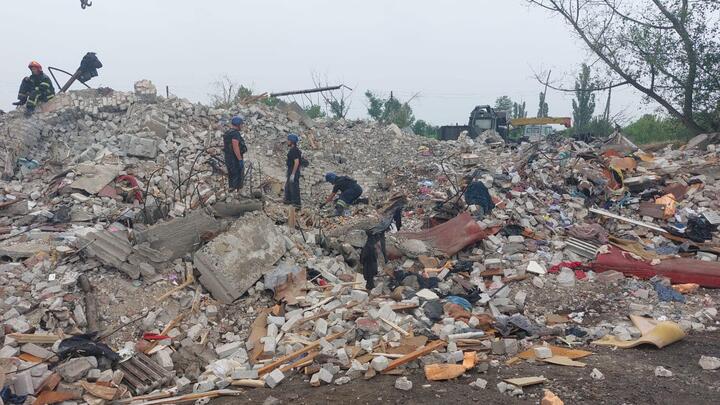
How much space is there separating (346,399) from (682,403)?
241 centimetres

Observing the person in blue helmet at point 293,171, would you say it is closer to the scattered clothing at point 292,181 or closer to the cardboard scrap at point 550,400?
the scattered clothing at point 292,181

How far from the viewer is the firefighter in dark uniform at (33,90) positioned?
1232cm

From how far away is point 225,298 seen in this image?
6062mm

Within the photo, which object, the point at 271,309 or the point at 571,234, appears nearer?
the point at 271,309

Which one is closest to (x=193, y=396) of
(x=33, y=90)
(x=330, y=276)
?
(x=330, y=276)

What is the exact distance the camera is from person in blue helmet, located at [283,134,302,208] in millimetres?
9258

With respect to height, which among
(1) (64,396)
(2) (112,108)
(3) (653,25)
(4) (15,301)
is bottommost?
(1) (64,396)

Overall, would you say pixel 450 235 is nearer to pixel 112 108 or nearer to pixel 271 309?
pixel 271 309

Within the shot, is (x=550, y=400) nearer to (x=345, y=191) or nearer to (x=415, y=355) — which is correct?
(x=415, y=355)

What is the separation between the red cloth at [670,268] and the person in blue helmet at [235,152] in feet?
19.1

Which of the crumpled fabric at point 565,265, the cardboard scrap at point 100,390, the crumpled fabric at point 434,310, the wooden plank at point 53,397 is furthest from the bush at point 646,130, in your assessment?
the wooden plank at point 53,397

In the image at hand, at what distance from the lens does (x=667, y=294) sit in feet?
20.1

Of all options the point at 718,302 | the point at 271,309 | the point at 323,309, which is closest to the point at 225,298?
the point at 271,309

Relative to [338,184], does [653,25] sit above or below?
above
